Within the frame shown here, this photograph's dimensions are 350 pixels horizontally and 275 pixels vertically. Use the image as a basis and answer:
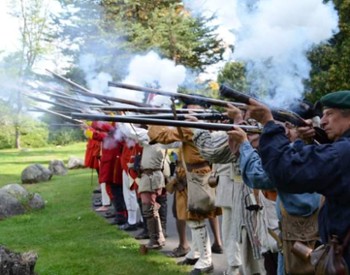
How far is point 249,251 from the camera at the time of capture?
5.27 meters

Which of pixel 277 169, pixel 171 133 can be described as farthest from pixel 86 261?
pixel 277 169

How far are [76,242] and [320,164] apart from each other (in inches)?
252

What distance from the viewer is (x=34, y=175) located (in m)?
16.9

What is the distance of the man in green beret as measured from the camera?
103 inches

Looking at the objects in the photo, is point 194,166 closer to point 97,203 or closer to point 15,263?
point 15,263

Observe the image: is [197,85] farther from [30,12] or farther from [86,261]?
[30,12]

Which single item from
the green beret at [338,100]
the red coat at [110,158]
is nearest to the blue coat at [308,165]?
the green beret at [338,100]

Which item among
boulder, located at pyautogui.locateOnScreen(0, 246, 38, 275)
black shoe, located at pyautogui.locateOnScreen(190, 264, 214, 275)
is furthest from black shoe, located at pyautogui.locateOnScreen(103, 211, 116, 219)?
boulder, located at pyautogui.locateOnScreen(0, 246, 38, 275)

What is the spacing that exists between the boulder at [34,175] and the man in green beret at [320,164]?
14.9m

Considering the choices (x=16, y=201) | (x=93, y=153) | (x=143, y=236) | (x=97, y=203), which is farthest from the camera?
(x=97, y=203)

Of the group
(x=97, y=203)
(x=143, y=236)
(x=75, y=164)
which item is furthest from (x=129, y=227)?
(x=75, y=164)

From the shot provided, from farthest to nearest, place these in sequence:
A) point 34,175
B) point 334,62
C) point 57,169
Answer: point 57,169 < point 34,175 < point 334,62

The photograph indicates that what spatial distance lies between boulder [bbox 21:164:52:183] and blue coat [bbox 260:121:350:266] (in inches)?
593

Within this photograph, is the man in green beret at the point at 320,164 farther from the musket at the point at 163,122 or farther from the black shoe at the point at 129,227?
the black shoe at the point at 129,227
